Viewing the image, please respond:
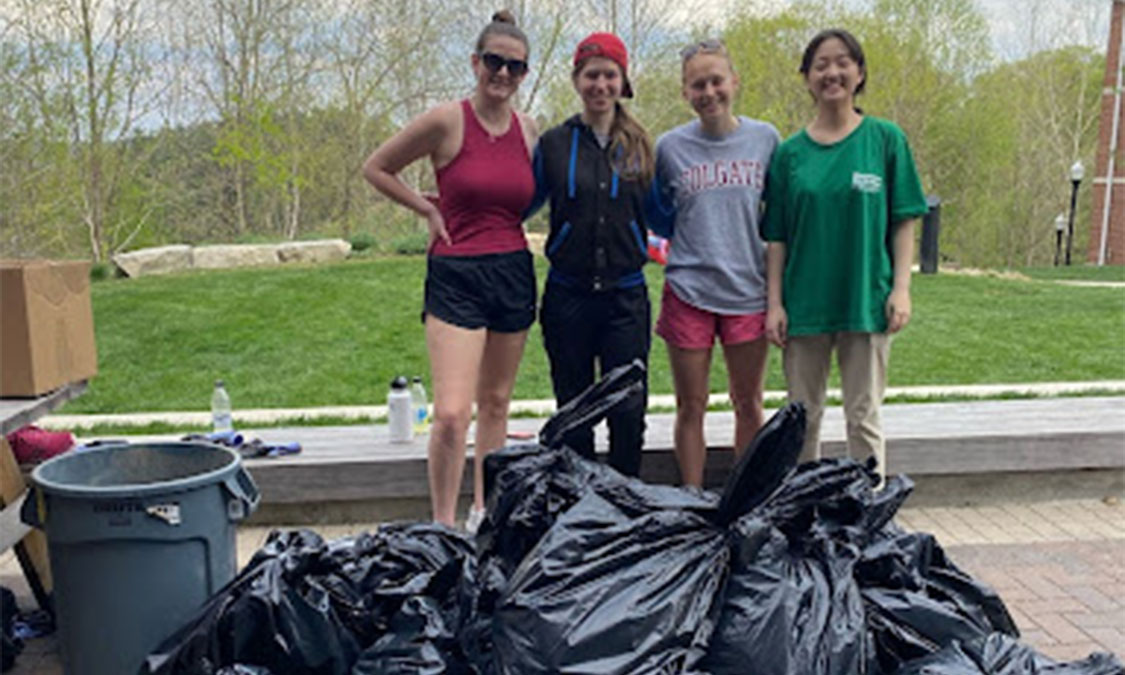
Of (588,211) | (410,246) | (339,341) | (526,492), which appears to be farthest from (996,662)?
(410,246)

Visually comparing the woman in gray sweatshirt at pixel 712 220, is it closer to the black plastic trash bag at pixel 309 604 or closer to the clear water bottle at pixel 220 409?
the black plastic trash bag at pixel 309 604

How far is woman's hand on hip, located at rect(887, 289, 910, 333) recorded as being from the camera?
133 inches

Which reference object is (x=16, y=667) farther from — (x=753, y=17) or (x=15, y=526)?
(x=753, y=17)

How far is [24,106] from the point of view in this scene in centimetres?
1315

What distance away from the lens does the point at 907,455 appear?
14.8 ft

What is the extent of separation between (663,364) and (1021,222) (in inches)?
1035

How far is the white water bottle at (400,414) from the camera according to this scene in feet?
14.6

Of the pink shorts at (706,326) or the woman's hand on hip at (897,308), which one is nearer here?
the woman's hand on hip at (897,308)

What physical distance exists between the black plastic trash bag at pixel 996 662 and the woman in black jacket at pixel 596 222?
57.7 inches

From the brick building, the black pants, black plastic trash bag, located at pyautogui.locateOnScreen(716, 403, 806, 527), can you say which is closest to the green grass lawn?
the black pants

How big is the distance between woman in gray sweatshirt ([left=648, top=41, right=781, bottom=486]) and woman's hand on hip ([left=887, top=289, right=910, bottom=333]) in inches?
17.6

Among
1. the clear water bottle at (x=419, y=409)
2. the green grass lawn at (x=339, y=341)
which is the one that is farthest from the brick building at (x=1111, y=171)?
the clear water bottle at (x=419, y=409)

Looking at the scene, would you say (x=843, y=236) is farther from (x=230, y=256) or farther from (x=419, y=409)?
(x=230, y=256)

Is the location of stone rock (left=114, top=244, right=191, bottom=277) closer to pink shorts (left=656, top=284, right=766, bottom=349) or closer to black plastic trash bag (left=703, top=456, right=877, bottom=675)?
pink shorts (left=656, top=284, right=766, bottom=349)
